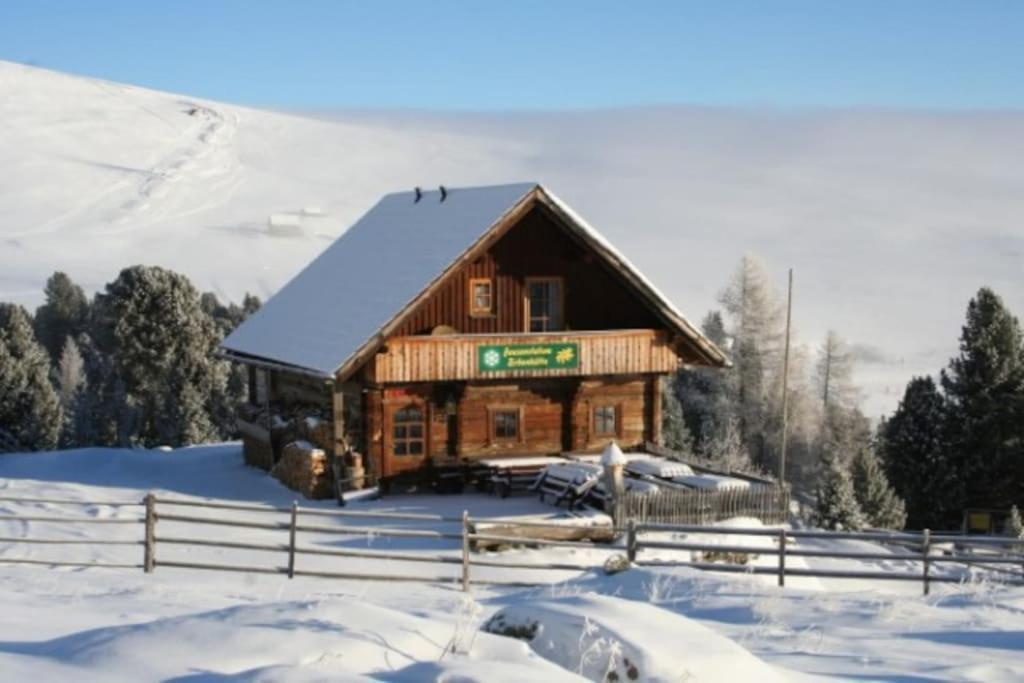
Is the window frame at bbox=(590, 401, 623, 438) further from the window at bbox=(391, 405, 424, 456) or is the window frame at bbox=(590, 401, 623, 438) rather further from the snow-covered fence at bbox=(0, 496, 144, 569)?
the snow-covered fence at bbox=(0, 496, 144, 569)

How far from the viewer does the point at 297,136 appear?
178 metres

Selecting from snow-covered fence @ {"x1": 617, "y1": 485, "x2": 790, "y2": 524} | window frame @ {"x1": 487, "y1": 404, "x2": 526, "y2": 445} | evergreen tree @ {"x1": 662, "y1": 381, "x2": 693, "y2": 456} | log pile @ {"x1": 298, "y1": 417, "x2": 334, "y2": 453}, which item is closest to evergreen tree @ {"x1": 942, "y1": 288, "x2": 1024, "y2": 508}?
evergreen tree @ {"x1": 662, "y1": 381, "x2": 693, "y2": 456}

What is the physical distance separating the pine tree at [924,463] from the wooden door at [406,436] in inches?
919

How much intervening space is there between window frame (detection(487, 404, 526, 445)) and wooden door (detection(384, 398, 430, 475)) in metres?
1.56

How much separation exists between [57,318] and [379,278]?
6323 centimetres

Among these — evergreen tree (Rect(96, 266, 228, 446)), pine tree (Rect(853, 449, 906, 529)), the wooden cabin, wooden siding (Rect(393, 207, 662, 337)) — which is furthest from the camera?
evergreen tree (Rect(96, 266, 228, 446))

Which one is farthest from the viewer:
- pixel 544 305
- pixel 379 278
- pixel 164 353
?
pixel 164 353

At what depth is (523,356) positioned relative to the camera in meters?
27.5

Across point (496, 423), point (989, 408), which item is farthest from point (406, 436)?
point (989, 408)

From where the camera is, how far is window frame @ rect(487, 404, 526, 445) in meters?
28.1

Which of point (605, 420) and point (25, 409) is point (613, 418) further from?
point (25, 409)

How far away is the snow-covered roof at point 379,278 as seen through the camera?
1024 inches

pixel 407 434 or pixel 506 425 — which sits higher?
pixel 506 425

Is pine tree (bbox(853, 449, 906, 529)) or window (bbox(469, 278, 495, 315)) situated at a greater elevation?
window (bbox(469, 278, 495, 315))
